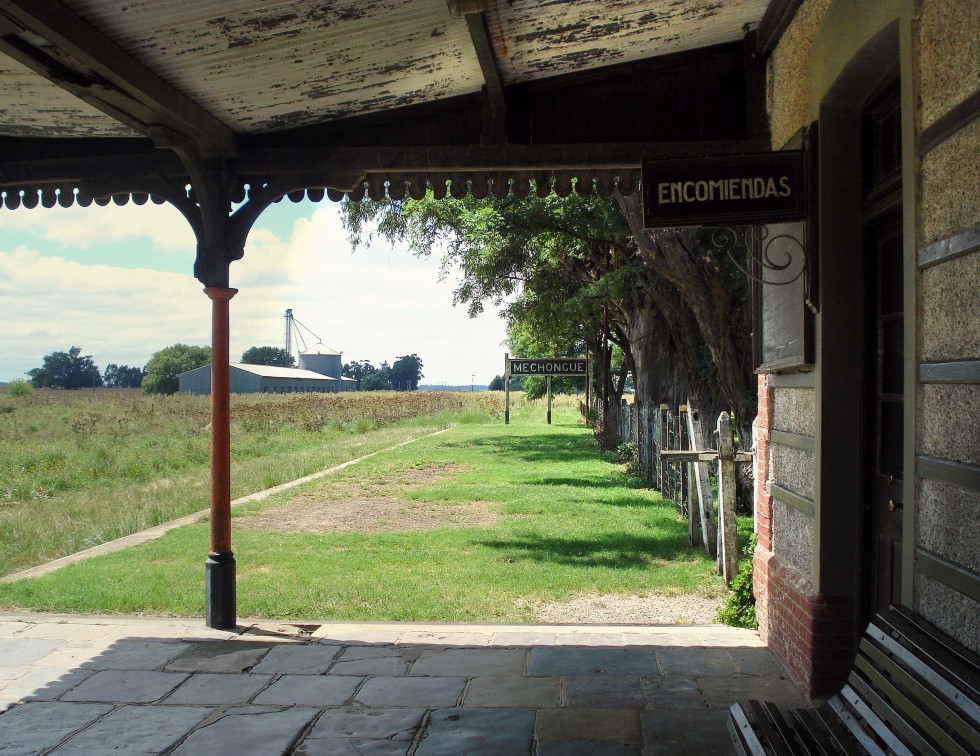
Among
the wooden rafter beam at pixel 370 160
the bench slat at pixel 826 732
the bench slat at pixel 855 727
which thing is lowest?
the bench slat at pixel 826 732

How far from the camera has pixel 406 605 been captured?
25.3 feet

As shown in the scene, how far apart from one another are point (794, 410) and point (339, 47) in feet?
11.1

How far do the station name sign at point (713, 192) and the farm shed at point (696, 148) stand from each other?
0.33m

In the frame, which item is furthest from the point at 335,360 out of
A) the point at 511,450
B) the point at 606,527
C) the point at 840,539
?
the point at 840,539

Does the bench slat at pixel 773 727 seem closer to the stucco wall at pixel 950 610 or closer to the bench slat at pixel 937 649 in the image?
the bench slat at pixel 937 649

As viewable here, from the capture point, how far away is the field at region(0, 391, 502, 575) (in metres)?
12.7

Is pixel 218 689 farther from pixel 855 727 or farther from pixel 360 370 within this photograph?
pixel 360 370

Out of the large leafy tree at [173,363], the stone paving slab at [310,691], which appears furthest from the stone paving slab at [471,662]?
the large leafy tree at [173,363]

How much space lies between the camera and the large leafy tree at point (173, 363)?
85.8 metres

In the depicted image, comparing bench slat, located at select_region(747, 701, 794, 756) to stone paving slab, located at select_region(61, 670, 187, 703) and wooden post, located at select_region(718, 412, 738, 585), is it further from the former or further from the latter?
wooden post, located at select_region(718, 412, 738, 585)

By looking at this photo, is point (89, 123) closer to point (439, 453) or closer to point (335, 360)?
point (439, 453)

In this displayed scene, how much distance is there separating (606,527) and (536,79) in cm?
685

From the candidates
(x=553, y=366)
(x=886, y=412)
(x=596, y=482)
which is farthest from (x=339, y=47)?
(x=553, y=366)

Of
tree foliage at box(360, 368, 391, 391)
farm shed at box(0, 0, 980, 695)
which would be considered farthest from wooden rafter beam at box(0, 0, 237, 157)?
tree foliage at box(360, 368, 391, 391)
